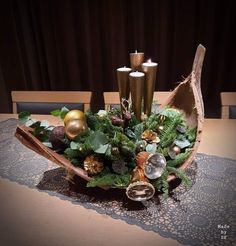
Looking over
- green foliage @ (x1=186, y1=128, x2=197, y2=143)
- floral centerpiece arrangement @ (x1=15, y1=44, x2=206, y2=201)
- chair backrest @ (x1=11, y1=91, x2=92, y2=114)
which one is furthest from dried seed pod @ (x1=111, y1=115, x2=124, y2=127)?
chair backrest @ (x1=11, y1=91, x2=92, y2=114)

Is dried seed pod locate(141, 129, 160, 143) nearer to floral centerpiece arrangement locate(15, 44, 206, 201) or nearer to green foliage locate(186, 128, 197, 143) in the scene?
floral centerpiece arrangement locate(15, 44, 206, 201)

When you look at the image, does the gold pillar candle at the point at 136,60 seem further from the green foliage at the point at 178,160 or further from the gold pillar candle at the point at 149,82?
the green foliage at the point at 178,160

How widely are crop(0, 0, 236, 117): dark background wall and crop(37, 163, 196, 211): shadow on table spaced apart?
1.82 meters

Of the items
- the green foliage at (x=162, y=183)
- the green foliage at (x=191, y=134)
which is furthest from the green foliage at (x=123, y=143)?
the green foliage at (x=191, y=134)

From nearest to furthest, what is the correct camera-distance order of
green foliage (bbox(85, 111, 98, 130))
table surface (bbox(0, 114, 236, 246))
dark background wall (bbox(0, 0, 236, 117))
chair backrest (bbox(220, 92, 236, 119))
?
1. table surface (bbox(0, 114, 236, 246))
2. green foliage (bbox(85, 111, 98, 130))
3. chair backrest (bbox(220, 92, 236, 119))
4. dark background wall (bbox(0, 0, 236, 117))

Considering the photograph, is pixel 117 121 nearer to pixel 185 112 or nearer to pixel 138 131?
pixel 138 131

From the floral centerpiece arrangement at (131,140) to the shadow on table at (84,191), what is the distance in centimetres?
3

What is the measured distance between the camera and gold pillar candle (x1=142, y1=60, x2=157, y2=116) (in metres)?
0.83

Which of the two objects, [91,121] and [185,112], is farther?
[185,112]

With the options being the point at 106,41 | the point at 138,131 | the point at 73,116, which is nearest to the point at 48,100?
the point at 73,116

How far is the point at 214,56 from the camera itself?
8.14 feet

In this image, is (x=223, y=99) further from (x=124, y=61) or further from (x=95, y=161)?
(x=124, y=61)

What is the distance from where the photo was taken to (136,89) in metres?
0.84

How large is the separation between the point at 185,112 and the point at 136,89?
0.26 m
